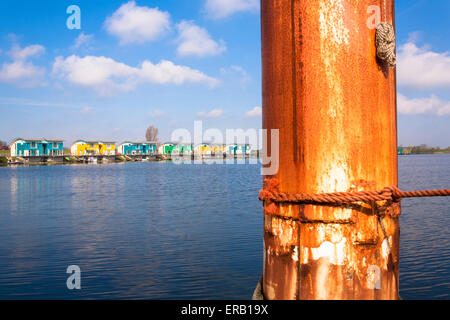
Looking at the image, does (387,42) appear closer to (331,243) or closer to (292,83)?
(292,83)

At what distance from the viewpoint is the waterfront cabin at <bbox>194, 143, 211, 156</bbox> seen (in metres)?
109

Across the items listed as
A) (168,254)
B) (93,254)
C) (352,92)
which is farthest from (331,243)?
(93,254)

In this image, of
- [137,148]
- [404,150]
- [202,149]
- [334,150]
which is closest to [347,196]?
[334,150]

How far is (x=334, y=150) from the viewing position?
6.12ft

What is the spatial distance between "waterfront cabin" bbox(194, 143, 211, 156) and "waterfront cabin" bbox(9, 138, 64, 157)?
3954cm

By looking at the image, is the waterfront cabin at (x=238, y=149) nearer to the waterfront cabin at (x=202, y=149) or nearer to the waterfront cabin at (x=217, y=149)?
the waterfront cabin at (x=217, y=149)

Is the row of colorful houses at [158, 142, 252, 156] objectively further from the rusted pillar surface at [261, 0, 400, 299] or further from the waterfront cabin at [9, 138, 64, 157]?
the rusted pillar surface at [261, 0, 400, 299]

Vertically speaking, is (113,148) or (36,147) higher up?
(113,148)

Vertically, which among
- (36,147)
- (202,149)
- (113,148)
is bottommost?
(202,149)

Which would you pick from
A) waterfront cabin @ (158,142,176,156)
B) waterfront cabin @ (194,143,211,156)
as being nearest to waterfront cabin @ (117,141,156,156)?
waterfront cabin @ (158,142,176,156)

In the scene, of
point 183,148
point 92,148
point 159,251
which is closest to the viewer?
point 159,251

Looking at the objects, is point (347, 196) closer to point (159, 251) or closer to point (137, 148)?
point (159, 251)

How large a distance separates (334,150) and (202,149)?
351ft

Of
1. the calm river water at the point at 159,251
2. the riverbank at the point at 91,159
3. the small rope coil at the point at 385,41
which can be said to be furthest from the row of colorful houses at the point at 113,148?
the small rope coil at the point at 385,41
